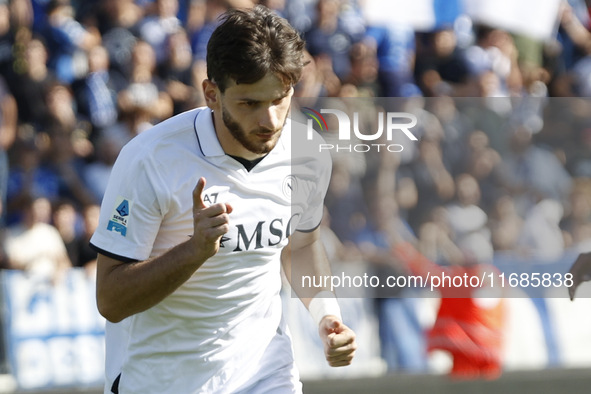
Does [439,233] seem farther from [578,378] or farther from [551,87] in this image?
[551,87]

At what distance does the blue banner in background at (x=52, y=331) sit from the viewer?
663 centimetres

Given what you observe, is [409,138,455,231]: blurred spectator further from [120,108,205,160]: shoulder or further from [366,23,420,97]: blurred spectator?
[120,108,205,160]: shoulder

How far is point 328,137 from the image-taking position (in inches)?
241

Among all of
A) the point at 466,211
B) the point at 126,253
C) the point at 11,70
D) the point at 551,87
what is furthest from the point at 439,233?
the point at 126,253

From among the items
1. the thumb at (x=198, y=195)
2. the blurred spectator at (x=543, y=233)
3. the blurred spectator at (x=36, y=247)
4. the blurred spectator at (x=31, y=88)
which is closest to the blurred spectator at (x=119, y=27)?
the blurred spectator at (x=31, y=88)

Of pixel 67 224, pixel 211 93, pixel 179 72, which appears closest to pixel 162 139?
pixel 211 93

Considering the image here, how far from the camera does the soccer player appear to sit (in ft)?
10.2

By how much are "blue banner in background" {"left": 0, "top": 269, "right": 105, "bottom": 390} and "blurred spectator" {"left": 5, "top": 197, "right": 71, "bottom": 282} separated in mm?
71

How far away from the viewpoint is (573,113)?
791 centimetres

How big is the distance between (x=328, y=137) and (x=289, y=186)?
262 cm

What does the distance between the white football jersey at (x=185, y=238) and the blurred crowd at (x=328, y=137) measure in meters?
3.40

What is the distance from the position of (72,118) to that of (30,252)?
4.13 ft

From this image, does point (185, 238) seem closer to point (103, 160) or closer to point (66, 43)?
point (103, 160)

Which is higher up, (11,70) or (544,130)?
(11,70)
